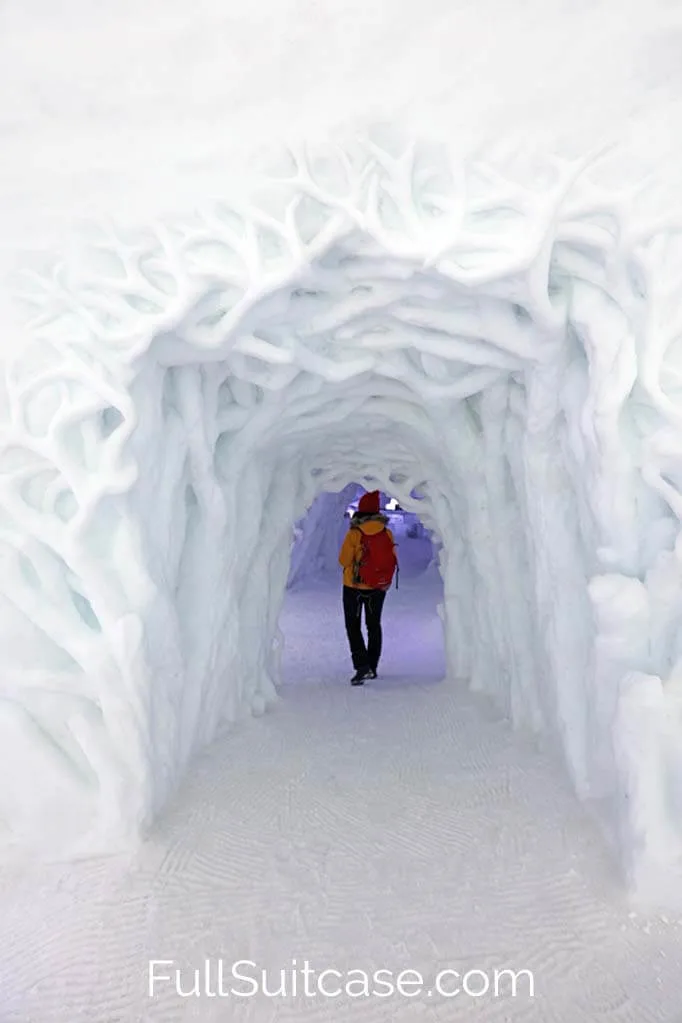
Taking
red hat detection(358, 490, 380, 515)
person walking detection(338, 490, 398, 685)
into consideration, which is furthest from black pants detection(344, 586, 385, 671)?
red hat detection(358, 490, 380, 515)

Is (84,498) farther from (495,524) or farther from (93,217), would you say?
(495,524)

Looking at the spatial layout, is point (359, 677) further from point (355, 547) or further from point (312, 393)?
point (312, 393)

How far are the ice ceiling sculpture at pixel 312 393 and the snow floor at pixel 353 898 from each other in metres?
0.21

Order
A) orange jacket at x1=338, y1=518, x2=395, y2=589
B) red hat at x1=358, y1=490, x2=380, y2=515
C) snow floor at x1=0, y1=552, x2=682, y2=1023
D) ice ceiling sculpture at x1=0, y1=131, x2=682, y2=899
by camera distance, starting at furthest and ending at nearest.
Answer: red hat at x1=358, y1=490, x2=380, y2=515, orange jacket at x1=338, y1=518, x2=395, y2=589, ice ceiling sculpture at x1=0, y1=131, x2=682, y2=899, snow floor at x1=0, y1=552, x2=682, y2=1023

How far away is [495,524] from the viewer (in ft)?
14.9

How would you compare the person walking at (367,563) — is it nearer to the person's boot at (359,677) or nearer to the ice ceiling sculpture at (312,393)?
the person's boot at (359,677)

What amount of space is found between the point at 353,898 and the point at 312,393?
7.57 ft

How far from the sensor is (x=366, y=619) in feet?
20.1

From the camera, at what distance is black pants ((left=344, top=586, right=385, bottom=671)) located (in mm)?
6188

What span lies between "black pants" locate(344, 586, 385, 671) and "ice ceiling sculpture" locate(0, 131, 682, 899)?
2182mm

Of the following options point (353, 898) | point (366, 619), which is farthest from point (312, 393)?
point (366, 619)

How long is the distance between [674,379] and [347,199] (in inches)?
53.1

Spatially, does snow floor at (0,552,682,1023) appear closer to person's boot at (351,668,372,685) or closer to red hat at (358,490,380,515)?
person's boot at (351,668,372,685)

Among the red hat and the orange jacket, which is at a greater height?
the red hat
